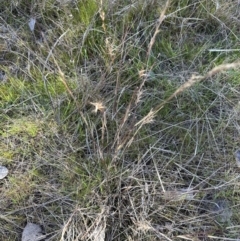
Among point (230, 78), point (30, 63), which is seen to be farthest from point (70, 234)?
point (230, 78)

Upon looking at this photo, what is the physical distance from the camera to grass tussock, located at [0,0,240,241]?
4.45 ft

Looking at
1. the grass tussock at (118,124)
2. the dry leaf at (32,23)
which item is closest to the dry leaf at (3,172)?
the grass tussock at (118,124)

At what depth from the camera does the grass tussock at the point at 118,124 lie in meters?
1.36

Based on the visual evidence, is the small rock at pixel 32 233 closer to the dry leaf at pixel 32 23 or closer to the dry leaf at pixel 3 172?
the dry leaf at pixel 3 172

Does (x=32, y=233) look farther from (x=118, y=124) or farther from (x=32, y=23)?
(x=32, y=23)

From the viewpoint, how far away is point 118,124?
4.77ft

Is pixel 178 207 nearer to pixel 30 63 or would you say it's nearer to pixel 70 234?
pixel 70 234

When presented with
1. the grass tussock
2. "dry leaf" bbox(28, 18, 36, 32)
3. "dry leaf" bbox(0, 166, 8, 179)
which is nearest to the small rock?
the grass tussock

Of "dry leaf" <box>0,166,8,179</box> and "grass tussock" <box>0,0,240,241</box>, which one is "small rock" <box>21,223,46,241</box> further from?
"dry leaf" <box>0,166,8,179</box>

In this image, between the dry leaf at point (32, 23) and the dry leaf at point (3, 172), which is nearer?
the dry leaf at point (3, 172)

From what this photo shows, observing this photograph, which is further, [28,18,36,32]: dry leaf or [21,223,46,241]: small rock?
[28,18,36,32]: dry leaf

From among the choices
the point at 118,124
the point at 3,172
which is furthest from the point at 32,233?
the point at 118,124

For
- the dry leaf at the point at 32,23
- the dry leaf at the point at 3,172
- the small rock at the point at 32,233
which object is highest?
the dry leaf at the point at 32,23

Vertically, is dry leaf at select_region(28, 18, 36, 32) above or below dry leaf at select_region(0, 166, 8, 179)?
above
